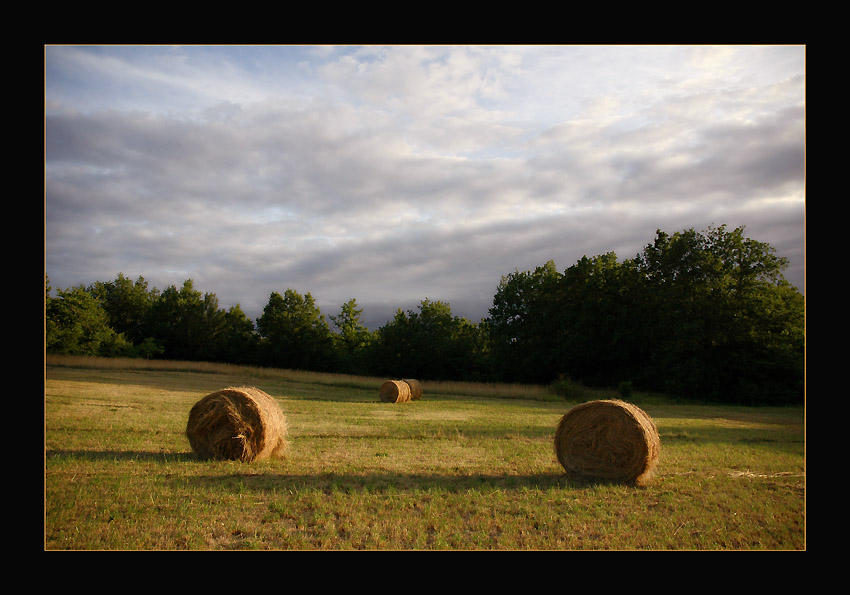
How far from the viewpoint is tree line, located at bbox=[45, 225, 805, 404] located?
3588cm

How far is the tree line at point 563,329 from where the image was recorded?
118 feet

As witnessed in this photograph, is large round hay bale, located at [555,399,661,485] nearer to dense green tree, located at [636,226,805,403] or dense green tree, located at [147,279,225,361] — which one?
dense green tree, located at [636,226,805,403]

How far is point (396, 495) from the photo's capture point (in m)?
7.25

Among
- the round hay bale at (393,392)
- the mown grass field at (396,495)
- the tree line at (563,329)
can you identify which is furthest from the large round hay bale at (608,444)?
the tree line at (563,329)

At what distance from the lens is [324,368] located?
5328 cm

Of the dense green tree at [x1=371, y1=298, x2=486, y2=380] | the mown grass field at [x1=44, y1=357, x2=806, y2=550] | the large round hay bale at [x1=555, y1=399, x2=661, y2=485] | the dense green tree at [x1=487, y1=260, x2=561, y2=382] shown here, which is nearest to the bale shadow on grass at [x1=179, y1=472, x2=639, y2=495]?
the mown grass field at [x1=44, y1=357, x2=806, y2=550]

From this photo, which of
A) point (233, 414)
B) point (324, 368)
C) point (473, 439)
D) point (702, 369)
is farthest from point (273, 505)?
point (324, 368)

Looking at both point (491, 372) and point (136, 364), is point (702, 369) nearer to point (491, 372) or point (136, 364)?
point (491, 372)

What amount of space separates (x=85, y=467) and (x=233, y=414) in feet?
7.72

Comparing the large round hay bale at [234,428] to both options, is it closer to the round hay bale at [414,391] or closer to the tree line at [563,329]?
the round hay bale at [414,391]

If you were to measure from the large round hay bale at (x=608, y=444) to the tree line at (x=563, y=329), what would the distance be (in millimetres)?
26415

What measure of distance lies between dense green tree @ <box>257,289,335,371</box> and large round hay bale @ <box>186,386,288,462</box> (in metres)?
44.1

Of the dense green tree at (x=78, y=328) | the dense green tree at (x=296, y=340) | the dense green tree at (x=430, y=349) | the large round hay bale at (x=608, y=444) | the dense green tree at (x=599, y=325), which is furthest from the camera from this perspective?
the dense green tree at (x=296, y=340)

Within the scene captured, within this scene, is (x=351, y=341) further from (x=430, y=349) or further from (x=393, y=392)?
(x=393, y=392)
